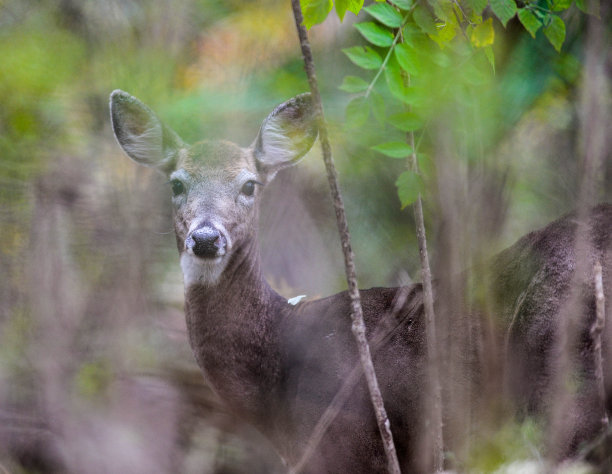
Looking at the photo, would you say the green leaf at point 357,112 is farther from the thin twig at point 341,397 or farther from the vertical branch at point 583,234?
the thin twig at point 341,397

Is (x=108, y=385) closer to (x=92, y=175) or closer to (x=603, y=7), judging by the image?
(x=92, y=175)

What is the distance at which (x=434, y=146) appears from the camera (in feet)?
9.22

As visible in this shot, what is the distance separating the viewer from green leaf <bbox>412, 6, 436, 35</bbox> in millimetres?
2348

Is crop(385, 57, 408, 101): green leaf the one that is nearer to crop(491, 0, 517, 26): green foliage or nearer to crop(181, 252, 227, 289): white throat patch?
crop(491, 0, 517, 26): green foliage

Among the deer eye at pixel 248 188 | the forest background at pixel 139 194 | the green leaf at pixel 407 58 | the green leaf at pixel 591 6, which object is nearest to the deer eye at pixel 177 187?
the deer eye at pixel 248 188

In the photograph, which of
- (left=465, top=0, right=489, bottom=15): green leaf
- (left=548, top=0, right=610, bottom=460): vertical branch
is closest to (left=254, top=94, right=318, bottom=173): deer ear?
(left=465, top=0, right=489, bottom=15): green leaf

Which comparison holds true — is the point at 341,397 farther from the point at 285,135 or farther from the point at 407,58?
the point at 407,58

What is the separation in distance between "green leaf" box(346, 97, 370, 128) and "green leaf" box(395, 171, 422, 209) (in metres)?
0.27

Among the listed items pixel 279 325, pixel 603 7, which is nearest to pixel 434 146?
pixel 603 7

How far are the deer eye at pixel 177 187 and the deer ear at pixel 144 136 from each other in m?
0.18

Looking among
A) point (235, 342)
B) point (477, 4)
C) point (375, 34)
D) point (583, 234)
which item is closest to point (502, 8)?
point (477, 4)

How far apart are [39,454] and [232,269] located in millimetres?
2036

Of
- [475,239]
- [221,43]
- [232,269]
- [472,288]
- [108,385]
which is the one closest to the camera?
[475,239]

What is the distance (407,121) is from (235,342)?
1639 millimetres
